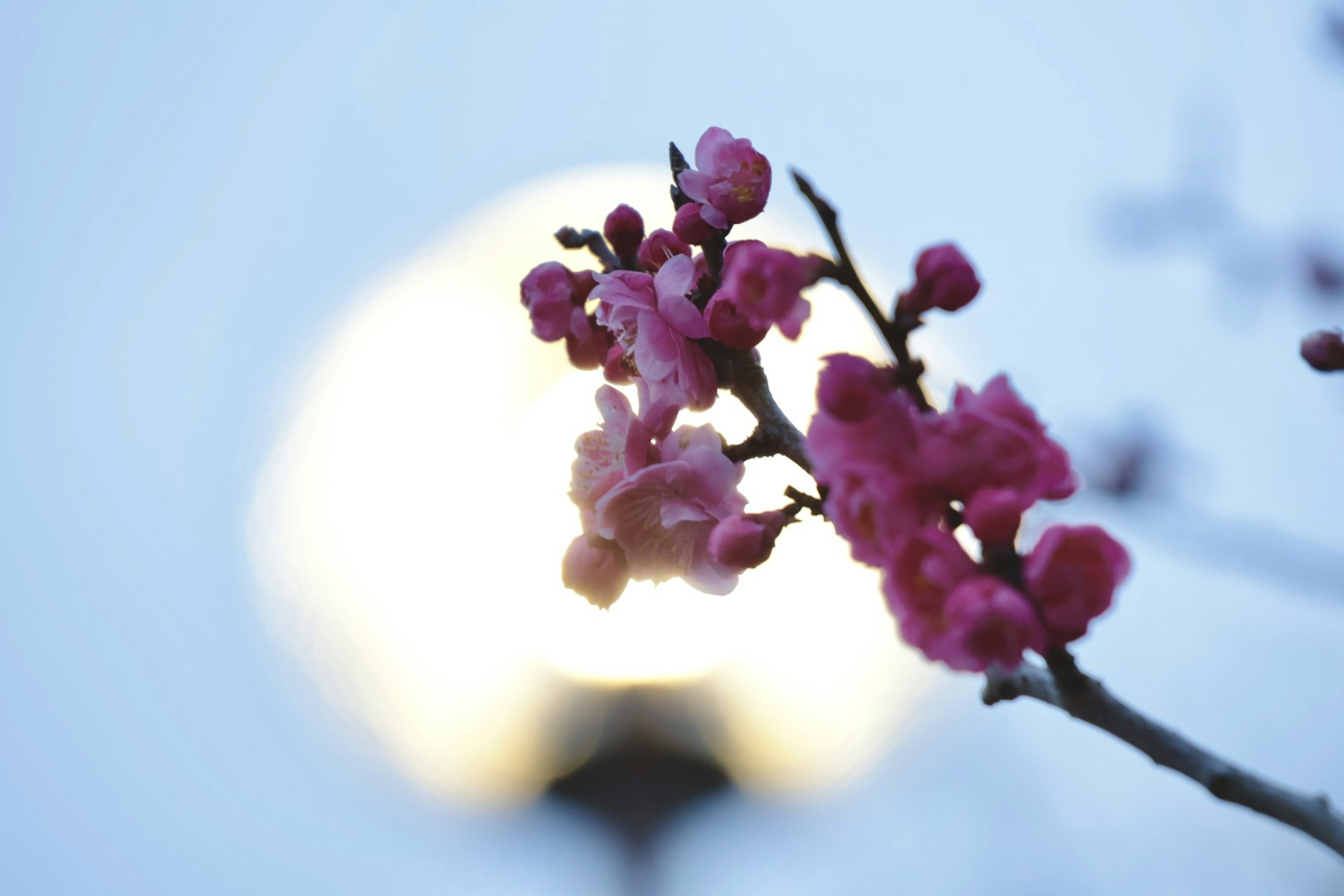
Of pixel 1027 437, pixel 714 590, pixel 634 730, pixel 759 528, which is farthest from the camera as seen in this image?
pixel 634 730

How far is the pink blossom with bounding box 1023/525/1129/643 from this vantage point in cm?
79

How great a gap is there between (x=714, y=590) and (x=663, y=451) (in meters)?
0.20

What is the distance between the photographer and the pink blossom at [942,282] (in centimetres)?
93

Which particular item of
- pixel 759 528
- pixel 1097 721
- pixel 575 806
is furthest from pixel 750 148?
pixel 575 806

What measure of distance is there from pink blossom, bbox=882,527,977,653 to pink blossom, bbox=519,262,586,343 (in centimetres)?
78

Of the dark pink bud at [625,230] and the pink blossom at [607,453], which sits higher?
the dark pink bud at [625,230]

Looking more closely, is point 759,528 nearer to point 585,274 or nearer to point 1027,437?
point 1027,437

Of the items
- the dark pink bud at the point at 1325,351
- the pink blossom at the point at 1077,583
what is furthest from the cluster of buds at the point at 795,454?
the dark pink bud at the point at 1325,351

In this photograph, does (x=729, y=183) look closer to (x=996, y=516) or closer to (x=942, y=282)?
(x=942, y=282)

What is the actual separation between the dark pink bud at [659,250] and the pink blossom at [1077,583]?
0.72 metres

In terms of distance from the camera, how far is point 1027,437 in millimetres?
815

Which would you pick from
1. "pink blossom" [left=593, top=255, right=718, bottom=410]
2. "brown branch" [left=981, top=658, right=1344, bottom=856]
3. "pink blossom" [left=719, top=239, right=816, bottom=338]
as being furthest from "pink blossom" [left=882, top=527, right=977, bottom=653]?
"pink blossom" [left=593, top=255, right=718, bottom=410]

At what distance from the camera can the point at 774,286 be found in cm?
91

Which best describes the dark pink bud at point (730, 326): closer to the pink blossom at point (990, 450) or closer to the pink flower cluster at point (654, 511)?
the pink flower cluster at point (654, 511)
